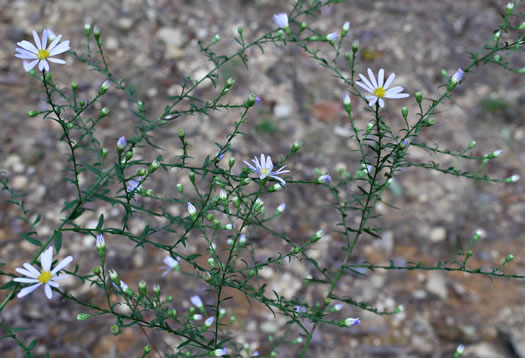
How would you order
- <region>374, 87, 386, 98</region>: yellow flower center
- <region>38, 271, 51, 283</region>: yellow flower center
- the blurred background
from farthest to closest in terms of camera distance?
the blurred background
<region>374, 87, 386, 98</region>: yellow flower center
<region>38, 271, 51, 283</region>: yellow flower center

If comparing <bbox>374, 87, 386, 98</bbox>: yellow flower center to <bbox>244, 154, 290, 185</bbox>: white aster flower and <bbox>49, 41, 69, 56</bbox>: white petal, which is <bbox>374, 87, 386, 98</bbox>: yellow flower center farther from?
<bbox>49, 41, 69, 56</bbox>: white petal

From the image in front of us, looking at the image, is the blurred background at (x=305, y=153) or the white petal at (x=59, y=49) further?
the blurred background at (x=305, y=153)

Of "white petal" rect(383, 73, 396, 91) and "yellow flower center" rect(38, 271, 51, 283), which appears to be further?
"white petal" rect(383, 73, 396, 91)

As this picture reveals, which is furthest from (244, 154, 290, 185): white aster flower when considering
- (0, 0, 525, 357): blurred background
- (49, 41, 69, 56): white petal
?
(0, 0, 525, 357): blurred background

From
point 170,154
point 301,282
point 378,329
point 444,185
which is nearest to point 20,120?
point 170,154

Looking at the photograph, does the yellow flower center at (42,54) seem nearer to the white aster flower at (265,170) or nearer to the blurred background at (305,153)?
the white aster flower at (265,170)

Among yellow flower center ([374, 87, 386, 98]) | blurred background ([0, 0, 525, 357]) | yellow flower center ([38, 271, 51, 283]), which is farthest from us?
blurred background ([0, 0, 525, 357])

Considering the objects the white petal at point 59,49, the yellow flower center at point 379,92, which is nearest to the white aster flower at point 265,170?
the yellow flower center at point 379,92

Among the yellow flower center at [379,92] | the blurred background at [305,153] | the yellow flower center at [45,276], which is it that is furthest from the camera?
the blurred background at [305,153]
